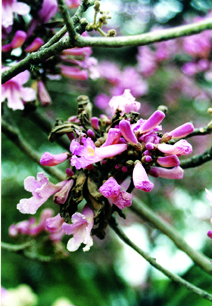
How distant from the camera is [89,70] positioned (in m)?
1.76

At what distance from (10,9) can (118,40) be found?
88 centimetres

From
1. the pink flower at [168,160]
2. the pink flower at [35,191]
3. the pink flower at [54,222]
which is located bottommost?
the pink flower at [54,222]

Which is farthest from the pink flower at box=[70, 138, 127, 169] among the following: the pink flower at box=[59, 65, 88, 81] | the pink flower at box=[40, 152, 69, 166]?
the pink flower at box=[59, 65, 88, 81]

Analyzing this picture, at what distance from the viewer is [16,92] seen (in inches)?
57.2

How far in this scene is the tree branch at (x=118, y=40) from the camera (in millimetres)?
646

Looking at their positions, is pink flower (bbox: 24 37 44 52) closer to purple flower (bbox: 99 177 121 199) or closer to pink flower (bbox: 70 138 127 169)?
pink flower (bbox: 70 138 127 169)

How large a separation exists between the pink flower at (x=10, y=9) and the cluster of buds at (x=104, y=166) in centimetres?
60

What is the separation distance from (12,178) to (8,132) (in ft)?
8.56

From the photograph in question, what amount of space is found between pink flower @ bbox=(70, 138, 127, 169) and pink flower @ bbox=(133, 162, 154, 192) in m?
0.09

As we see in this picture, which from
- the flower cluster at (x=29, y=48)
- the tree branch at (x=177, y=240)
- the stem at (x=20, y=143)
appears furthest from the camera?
the stem at (x=20, y=143)

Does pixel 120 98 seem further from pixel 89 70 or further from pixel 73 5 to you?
pixel 73 5

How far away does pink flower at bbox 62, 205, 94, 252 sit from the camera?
0.95 metres

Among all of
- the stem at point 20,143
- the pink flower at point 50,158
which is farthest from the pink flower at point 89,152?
the stem at point 20,143

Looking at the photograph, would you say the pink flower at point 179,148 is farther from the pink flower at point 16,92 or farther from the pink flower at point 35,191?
the pink flower at point 16,92
